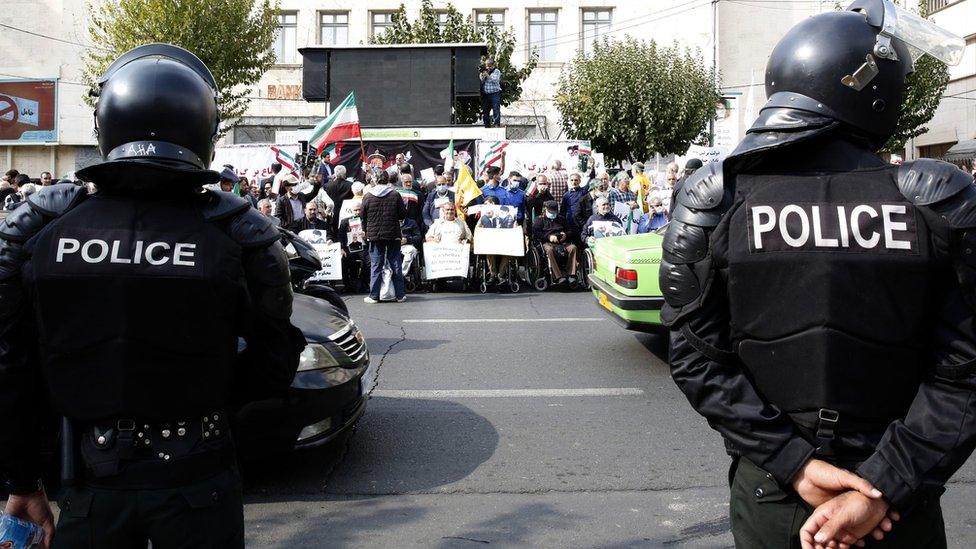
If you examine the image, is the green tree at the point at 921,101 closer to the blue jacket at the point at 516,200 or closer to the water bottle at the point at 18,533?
the blue jacket at the point at 516,200

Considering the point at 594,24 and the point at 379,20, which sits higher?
the point at 379,20

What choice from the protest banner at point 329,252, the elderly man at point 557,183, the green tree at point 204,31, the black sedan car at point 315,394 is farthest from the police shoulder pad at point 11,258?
the green tree at point 204,31

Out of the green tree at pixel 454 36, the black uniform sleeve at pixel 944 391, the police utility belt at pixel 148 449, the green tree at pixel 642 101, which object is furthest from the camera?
the green tree at pixel 454 36

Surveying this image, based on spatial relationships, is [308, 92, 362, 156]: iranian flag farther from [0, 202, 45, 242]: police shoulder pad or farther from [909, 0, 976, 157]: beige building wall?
[909, 0, 976, 157]: beige building wall

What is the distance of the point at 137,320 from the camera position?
2.25m

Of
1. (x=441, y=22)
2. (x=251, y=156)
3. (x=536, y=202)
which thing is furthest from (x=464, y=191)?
(x=441, y=22)

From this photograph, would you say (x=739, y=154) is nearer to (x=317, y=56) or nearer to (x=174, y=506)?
(x=174, y=506)

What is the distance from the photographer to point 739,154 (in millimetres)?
2111

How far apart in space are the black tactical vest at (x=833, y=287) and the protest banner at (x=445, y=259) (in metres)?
11.3

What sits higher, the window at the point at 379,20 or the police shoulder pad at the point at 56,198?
the window at the point at 379,20

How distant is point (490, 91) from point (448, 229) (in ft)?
33.1

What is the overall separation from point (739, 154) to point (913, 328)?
543 millimetres

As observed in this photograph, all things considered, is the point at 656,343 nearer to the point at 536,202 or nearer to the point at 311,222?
the point at 536,202

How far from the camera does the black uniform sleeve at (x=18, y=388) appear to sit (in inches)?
90.2
